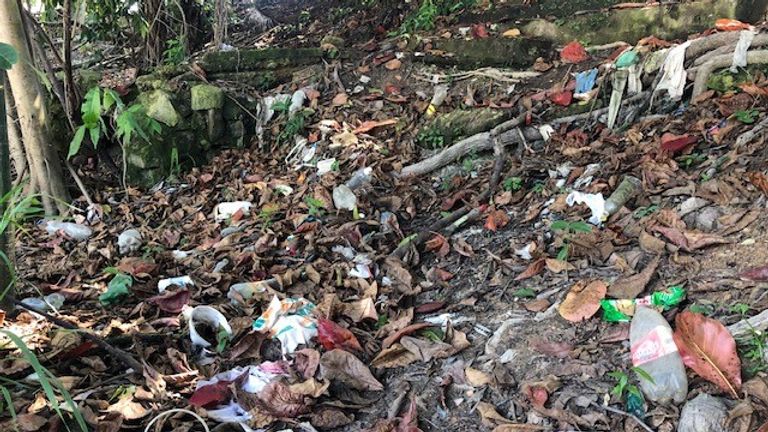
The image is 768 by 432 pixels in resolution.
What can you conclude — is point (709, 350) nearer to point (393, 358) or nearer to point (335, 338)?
point (393, 358)

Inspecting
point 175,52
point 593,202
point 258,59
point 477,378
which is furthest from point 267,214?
point 175,52

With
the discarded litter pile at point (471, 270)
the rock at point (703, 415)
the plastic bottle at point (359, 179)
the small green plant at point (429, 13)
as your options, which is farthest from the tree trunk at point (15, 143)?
the rock at point (703, 415)

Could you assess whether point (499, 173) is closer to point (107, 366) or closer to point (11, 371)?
point (107, 366)

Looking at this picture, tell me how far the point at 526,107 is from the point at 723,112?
4.39 feet

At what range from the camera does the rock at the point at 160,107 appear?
5113 mm

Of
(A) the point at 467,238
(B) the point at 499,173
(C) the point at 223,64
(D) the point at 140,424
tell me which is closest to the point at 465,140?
(B) the point at 499,173

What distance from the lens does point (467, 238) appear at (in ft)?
11.5

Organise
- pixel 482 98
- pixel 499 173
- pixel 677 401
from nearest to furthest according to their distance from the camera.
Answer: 1. pixel 677 401
2. pixel 499 173
3. pixel 482 98

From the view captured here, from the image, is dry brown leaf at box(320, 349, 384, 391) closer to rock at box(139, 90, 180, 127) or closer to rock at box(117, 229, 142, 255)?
rock at box(117, 229, 142, 255)

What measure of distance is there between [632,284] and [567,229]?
0.66m

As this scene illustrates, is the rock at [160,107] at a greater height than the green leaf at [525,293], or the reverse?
the rock at [160,107]

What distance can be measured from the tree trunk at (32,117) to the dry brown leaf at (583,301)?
3.25 metres

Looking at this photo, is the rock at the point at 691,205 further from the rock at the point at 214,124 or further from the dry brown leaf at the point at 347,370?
the rock at the point at 214,124

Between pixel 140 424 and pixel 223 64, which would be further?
pixel 223 64
